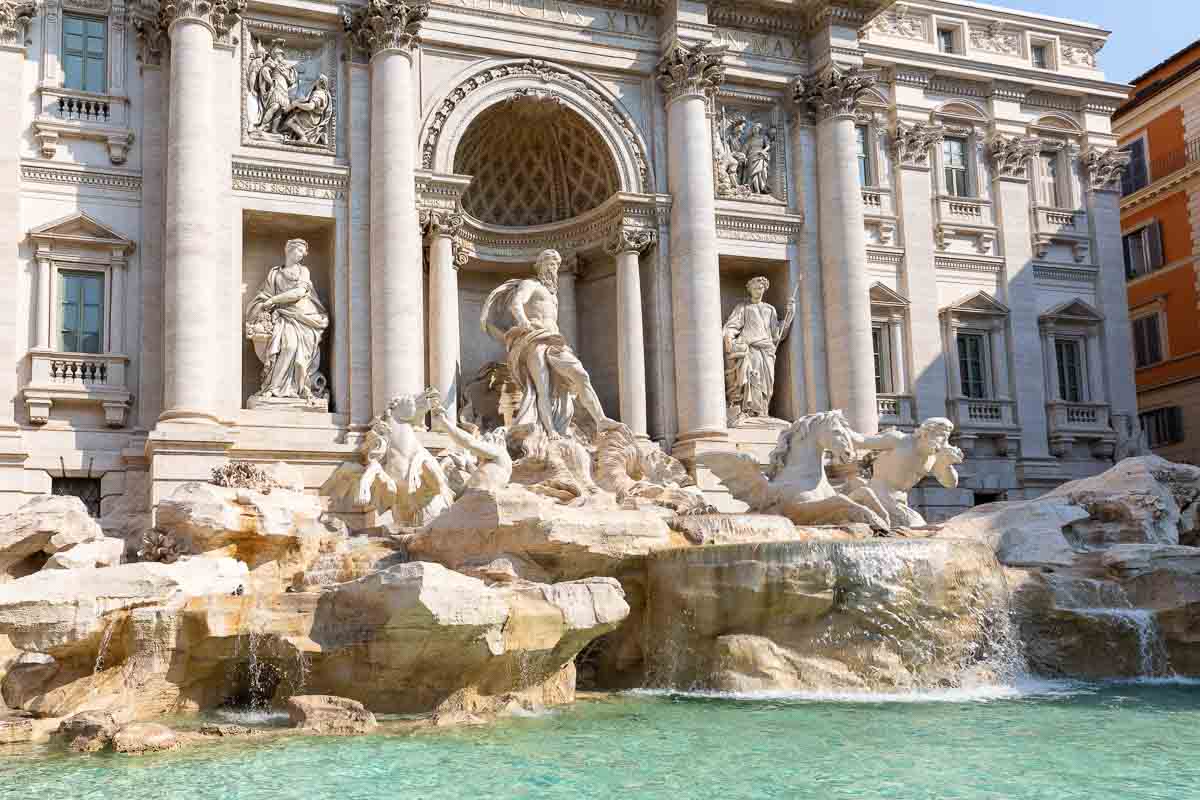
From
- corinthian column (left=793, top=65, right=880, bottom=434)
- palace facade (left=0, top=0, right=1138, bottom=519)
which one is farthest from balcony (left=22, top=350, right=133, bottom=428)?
corinthian column (left=793, top=65, right=880, bottom=434)

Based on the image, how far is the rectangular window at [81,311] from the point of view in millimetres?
19703

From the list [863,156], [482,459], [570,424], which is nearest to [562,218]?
[570,424]

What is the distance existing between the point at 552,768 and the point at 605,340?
1568 cm

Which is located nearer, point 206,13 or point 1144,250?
point 206,13

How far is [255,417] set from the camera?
65.2ft

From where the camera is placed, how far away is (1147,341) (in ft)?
112

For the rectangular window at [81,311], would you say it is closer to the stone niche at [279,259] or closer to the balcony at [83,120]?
the balcony at [83,120]

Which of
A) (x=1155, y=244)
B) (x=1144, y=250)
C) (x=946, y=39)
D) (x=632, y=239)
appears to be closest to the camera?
(x=632, y=239)

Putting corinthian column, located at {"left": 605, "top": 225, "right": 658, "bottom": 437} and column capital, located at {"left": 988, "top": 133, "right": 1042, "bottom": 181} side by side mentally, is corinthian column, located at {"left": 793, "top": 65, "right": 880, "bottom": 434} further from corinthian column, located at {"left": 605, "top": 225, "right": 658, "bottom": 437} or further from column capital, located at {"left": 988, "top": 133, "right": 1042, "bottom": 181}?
column capital, located at {"left": 988, "top": 133, "right": 1042, "bottom": 181}

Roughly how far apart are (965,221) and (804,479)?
12132 millimetres

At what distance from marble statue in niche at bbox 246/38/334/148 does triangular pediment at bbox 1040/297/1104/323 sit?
55.1ft

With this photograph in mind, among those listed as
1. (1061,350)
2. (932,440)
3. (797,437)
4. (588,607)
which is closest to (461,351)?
(797,437)

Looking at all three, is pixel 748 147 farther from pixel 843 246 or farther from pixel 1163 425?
pixel 1163 425

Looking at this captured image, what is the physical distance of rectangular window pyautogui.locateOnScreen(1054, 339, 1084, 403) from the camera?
2819cm
